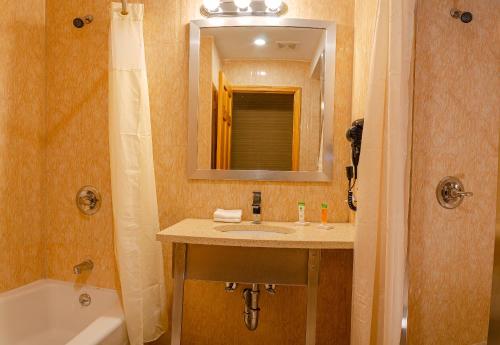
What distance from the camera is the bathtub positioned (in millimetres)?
1529

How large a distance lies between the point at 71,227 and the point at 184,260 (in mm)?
912

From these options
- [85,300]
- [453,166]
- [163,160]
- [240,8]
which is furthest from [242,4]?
[85,300]

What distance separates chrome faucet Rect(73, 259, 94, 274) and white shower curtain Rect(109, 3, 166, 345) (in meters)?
0.41

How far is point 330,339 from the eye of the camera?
65.8 inches

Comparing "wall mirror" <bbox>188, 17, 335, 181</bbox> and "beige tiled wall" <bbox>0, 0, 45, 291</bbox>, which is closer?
"beige tiled wall" <bbox>0, 0, 45, 291</bbox>

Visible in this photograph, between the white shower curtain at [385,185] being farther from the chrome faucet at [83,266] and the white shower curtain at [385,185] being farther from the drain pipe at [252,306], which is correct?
the chrome faucet at [83,266]

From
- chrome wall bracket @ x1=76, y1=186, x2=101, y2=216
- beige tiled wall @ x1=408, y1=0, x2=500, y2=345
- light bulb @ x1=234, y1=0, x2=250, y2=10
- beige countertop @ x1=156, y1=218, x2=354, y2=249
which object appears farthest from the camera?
chrome wall bracket @ x1=76, y1=186, x2=101, y2=216

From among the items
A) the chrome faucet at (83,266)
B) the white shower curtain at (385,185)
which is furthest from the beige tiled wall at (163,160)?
the white shower curtain at (385,185)

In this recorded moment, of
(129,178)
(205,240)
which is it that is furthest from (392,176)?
(129,178)

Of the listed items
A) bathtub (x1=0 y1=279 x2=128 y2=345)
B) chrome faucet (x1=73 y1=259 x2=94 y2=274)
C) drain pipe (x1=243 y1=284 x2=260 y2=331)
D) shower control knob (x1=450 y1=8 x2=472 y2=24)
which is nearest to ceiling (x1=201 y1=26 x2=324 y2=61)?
shower control knob (x1=450 y1=8 x2=472 y2=24)

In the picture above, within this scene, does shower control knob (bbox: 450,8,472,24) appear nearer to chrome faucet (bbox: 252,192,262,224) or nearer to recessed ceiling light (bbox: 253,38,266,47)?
recessed ceiling light (bbox: 253,38,266,47)

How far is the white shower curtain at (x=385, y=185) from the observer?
956 mm

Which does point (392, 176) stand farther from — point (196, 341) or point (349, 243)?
point (196, 341)

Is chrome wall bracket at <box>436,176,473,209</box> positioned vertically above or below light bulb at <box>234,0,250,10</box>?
below
